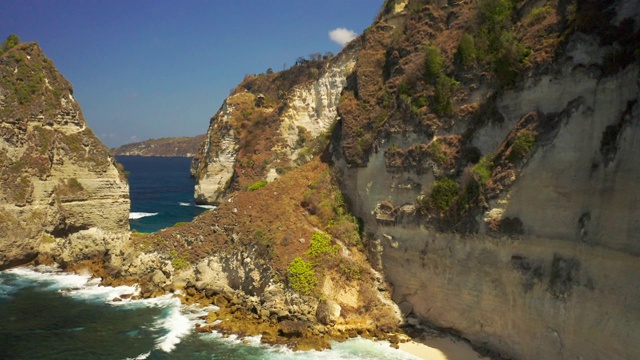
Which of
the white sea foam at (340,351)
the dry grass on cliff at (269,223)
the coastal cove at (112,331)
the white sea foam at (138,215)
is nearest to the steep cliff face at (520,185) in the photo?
the white sea foam at (340,351)

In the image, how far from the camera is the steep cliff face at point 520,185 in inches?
631

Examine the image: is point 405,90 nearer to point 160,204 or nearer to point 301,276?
point 301,276

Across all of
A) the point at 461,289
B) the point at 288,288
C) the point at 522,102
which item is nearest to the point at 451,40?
the point at 522,102

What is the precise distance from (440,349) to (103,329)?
60.1ft

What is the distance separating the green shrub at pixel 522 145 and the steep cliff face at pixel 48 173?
100 feet

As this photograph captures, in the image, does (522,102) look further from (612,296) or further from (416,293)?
(416,293)

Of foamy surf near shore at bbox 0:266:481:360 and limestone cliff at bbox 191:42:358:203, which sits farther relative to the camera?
limestone cliff at bbox 191:42:358:203

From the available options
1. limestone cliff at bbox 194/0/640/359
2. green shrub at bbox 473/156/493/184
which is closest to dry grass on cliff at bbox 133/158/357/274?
limestone cliff at bbox 194/0/640/359

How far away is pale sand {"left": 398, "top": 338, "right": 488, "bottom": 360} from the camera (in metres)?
21.1

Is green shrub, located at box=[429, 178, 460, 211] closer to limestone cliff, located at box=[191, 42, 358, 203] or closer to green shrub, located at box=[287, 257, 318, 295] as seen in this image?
green shrub, located at box=[287, 257, 318, 295]

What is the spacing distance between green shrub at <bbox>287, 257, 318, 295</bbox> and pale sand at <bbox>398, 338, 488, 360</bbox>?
586 cm

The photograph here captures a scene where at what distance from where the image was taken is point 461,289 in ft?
71.4

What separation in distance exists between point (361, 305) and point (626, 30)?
17.8m

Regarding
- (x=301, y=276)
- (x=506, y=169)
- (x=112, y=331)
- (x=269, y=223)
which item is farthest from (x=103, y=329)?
(x=506, y=169)
